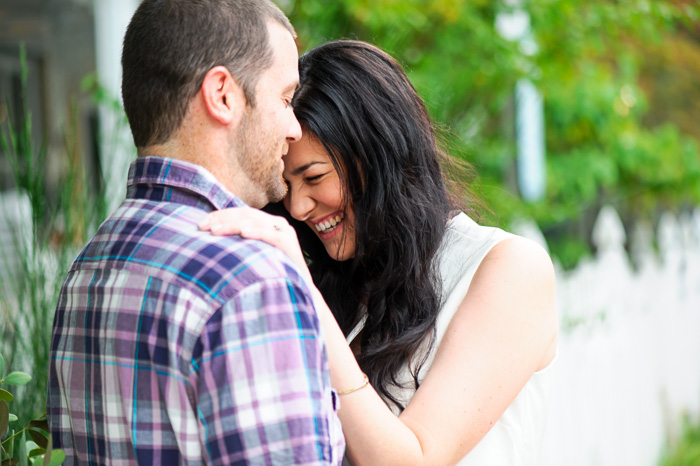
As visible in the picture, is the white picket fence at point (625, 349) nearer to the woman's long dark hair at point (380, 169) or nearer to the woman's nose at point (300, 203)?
the woman's long dark hair at point (380, 169)

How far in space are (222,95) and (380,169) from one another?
0.78 m

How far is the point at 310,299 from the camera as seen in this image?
3.79 ft

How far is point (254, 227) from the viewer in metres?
1.25

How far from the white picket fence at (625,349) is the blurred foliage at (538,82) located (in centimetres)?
45

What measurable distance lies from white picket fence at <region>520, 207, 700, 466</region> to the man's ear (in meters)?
2.46

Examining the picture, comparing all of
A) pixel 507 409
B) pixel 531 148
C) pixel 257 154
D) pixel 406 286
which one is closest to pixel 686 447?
pixel 531 148

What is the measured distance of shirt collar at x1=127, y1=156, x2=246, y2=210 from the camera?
1.31m

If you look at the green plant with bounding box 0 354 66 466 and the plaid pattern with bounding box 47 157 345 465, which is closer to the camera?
the plaid pattern with bounding box 47 157 345 465

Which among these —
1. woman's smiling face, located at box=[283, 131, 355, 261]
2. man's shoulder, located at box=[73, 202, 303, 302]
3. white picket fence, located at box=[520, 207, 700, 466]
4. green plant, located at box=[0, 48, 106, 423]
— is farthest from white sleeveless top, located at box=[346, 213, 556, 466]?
white picket fence, located at box=[520, 207, 700, 466]

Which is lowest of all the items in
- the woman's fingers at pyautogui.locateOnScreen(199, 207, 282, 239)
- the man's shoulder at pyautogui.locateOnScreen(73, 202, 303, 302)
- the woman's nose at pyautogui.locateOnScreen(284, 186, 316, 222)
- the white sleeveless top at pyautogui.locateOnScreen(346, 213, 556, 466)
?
the white sleeveless top at pyautogui.locateOnScreen(346, 213, 556, 466)

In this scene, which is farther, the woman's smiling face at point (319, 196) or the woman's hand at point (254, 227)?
the woman's smiling face at point (319, 196)

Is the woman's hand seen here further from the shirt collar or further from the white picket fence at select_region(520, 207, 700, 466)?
the white picket fence at select_region(520, 207, 700, 466)

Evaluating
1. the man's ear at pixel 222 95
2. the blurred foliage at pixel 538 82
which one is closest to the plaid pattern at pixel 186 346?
the man's ear at pixel 222 95

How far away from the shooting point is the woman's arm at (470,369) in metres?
1.40
